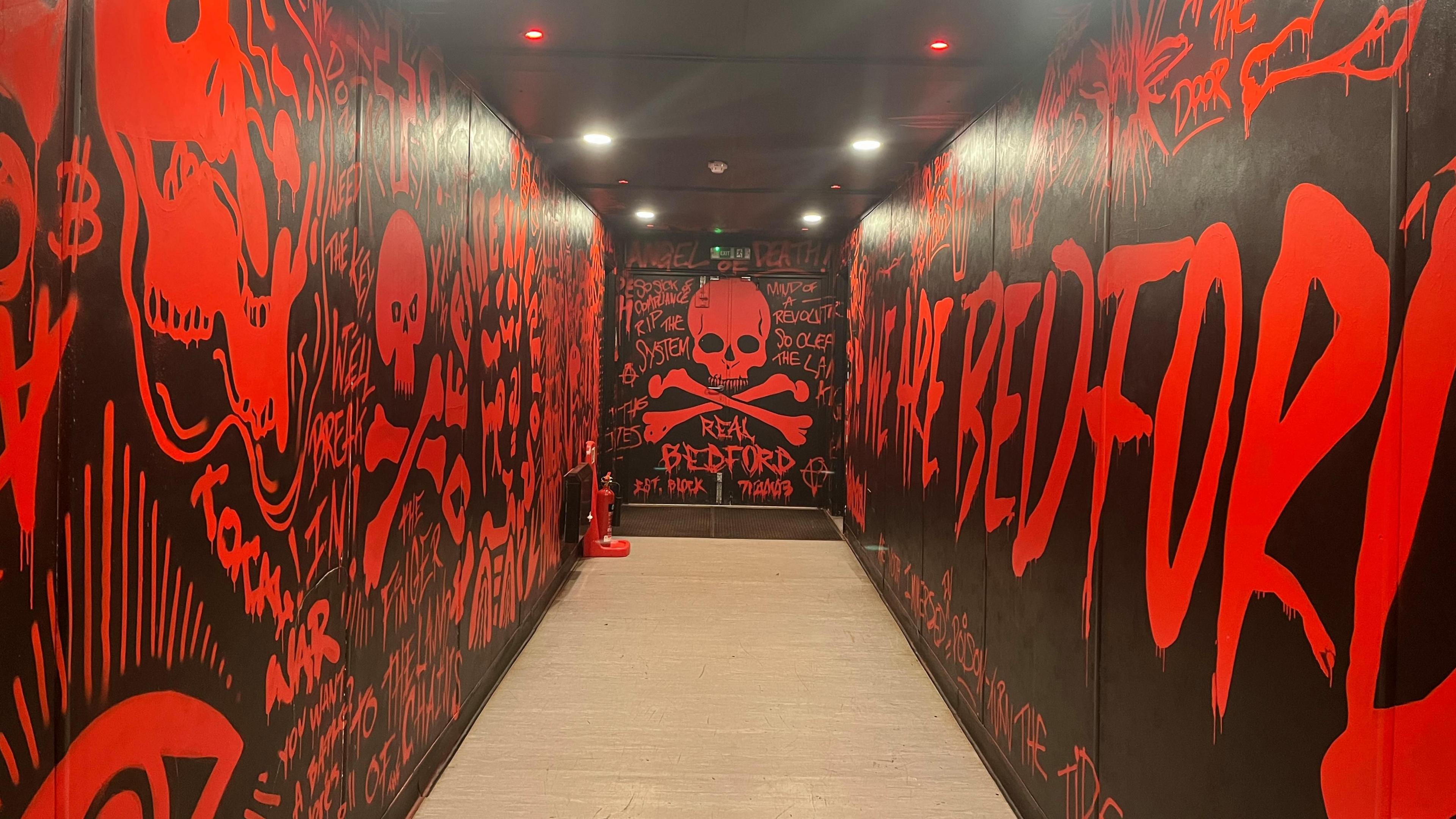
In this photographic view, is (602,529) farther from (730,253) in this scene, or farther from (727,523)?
(730,253)

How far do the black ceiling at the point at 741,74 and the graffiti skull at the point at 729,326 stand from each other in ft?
8.80

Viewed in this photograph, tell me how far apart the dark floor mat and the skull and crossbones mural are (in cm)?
79

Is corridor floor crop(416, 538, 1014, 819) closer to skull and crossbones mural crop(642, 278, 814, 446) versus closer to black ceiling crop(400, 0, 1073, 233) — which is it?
black ceiling crop(400, 0, 1073, 233)

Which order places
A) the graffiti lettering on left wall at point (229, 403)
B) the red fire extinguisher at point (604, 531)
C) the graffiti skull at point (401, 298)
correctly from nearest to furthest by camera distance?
the graffiti lettering on left wall at point (229, 403), the graffiti skull at point (401, 298), the red fire extinguisher at point (604, 531)

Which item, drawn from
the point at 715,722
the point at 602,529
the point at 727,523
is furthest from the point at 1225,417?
the point at 727,523

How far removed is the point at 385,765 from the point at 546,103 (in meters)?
2.58

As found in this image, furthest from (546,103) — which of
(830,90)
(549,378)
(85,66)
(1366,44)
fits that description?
(1366,44)

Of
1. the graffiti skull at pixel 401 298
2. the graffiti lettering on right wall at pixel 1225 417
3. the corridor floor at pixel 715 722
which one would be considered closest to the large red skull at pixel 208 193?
the graffiti skull at pixel 401 298

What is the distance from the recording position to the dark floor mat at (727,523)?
625cm

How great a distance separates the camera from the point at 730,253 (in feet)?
23.5

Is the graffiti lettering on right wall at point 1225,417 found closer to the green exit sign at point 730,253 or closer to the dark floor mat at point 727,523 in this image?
the dark floor mat at point 727,523

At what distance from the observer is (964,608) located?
307cm

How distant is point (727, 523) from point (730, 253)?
99.2 inches

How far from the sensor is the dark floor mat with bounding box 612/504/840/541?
20.5 feet
